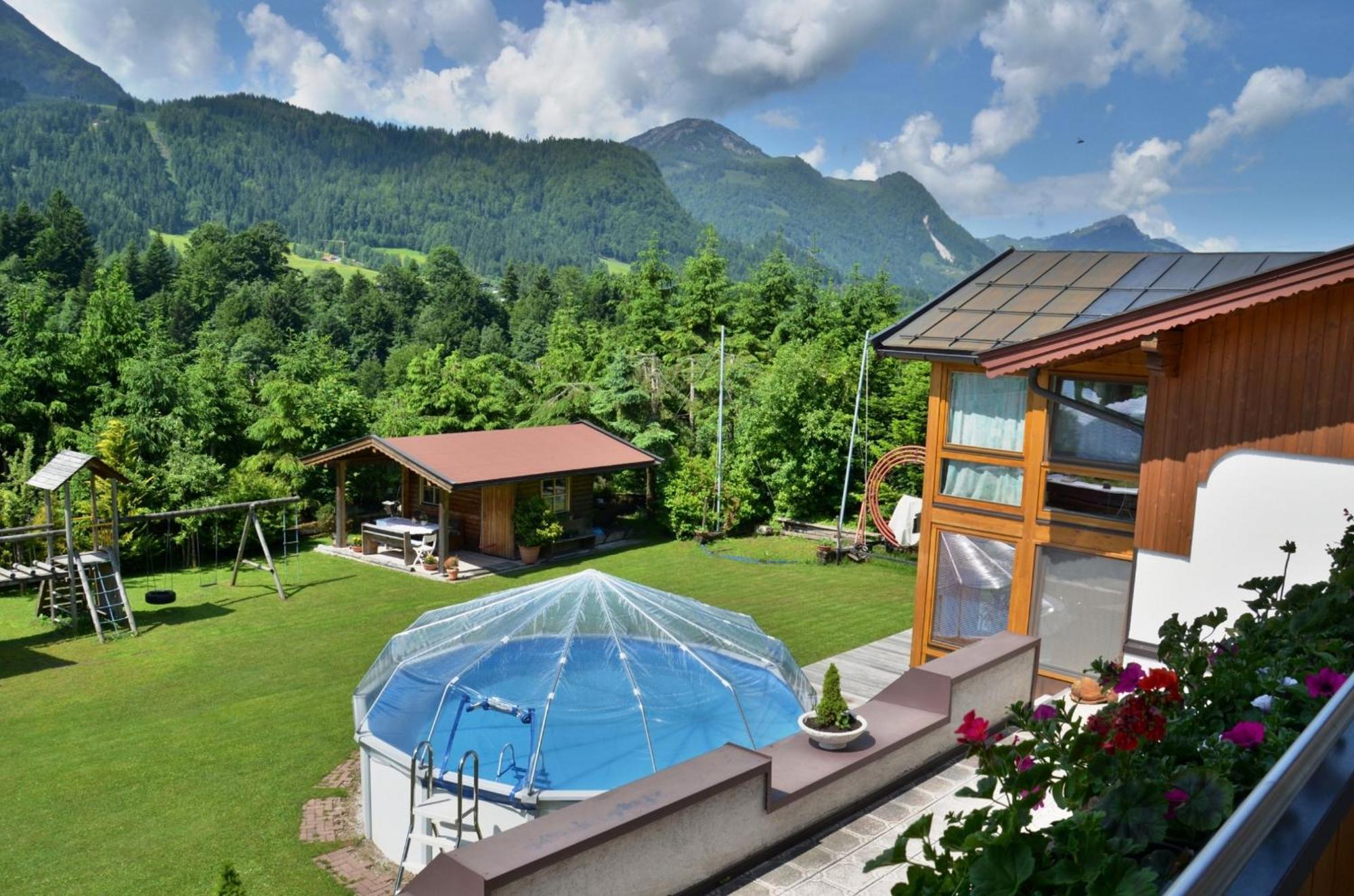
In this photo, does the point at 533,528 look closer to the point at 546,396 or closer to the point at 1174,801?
the point at 546,396

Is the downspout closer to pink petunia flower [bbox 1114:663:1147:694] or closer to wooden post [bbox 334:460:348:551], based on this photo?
pink petunia flower [bbox 1114:663:1147:694]

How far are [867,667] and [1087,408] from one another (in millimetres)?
5485

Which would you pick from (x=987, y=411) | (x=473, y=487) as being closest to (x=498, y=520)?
(x=473, y=487)

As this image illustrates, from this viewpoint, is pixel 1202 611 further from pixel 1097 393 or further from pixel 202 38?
pixel 202 38

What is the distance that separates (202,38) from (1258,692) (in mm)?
50424

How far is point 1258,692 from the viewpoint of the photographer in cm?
263

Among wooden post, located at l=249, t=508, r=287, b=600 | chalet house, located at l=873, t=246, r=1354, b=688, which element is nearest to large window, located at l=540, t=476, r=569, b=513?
wooden post, located at l=249, t=508, r=287, b=600

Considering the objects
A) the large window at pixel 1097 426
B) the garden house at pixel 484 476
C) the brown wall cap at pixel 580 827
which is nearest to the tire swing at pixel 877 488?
the garden house at pixel 484 476

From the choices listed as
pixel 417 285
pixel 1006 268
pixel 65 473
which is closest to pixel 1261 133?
pixel 1006 268

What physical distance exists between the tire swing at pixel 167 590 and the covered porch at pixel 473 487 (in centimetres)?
336

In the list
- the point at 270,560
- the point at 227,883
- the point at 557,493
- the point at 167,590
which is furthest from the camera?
the point at 557,493

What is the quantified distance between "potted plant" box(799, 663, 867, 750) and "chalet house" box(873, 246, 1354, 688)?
11.0ft

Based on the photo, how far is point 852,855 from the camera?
5.29m

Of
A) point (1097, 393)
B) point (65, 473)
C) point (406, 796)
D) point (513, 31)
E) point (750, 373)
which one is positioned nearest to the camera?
point (406, 796)
